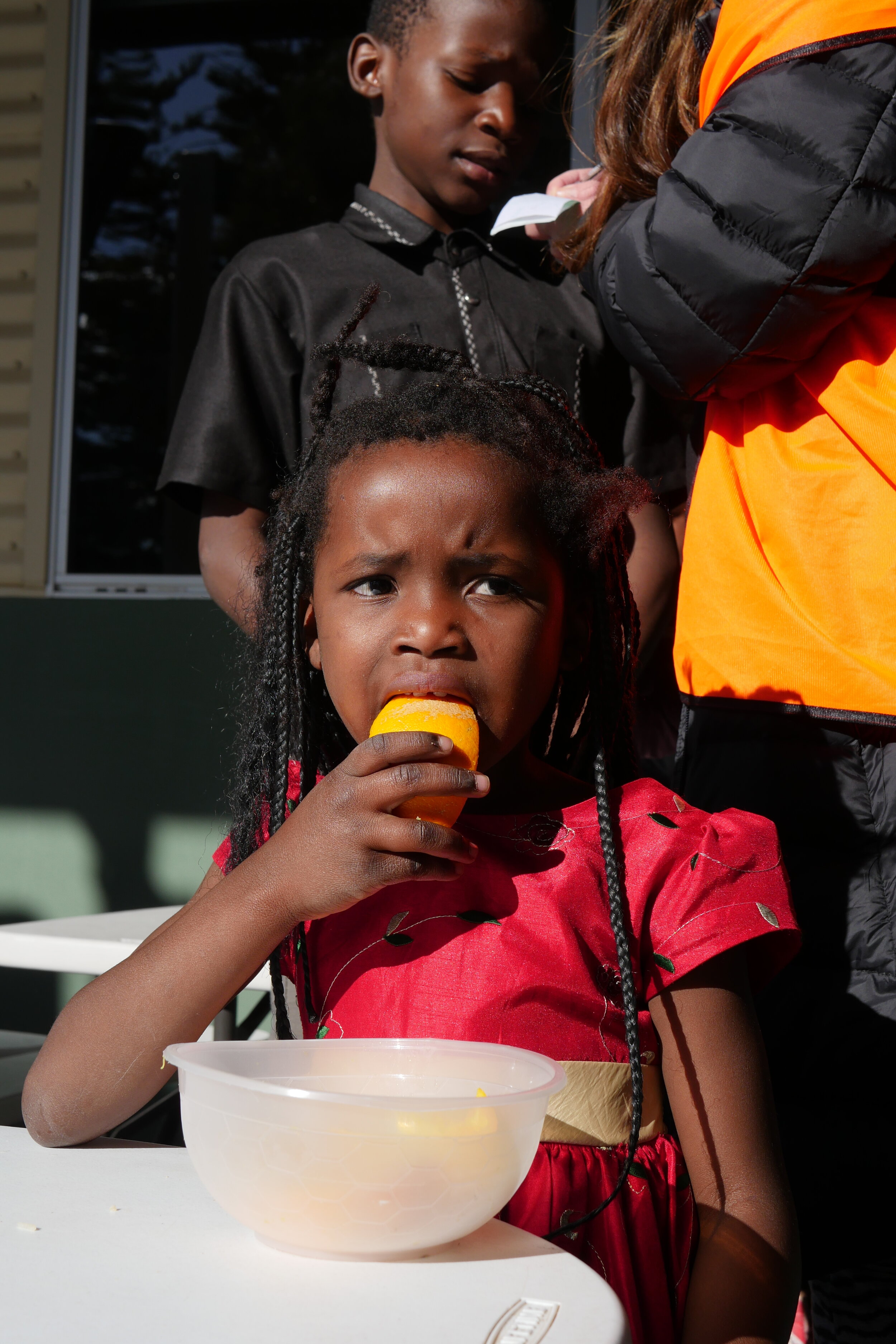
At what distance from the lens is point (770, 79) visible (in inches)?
53.7

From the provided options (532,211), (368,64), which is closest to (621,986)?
(532,211)

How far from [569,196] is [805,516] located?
921 millimetres

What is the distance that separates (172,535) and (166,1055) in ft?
11.3

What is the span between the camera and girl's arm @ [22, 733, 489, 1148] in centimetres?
117

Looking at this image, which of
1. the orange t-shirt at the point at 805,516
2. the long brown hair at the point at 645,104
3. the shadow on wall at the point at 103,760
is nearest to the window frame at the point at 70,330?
the shadow on wall at the point at 103,760

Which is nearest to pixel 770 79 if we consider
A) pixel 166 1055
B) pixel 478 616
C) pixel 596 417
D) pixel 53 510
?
pixel 478 616

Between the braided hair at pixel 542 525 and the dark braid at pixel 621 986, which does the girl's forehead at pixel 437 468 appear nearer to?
the braided hair at pixel 542 525

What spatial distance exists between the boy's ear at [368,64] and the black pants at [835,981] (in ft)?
4.87

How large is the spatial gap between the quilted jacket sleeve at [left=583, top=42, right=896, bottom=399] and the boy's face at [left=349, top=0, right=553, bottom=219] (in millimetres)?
783

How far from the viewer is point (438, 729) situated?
1.22m

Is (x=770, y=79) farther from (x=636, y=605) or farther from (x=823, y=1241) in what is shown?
(x=823, y=1241)

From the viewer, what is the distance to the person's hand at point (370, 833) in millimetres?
1161

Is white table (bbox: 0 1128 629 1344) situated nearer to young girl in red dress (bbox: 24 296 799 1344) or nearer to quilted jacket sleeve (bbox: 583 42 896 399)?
young girl in red dress (bbox: 24 296 799 1344)

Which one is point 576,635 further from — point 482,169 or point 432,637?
point 482,169
